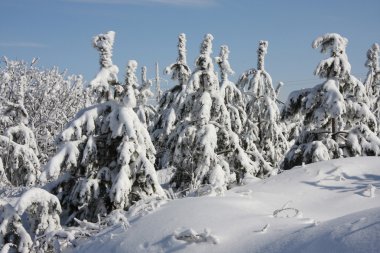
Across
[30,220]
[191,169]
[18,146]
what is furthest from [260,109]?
[30,220]

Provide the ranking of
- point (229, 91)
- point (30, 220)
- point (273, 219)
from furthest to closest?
point (229, 91) → point (30, 220) → point (273, 219)

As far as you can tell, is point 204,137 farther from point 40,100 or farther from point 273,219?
point 40,100

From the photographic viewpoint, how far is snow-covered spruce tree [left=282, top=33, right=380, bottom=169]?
12.3 metres

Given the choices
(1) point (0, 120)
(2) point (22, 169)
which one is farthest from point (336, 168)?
(1) point (0, 120)

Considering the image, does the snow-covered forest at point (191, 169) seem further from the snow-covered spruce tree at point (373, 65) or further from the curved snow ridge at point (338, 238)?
the snow-covered spruce tree at point (373, 65)

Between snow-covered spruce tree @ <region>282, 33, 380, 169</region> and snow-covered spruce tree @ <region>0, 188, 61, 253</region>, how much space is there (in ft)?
25.0

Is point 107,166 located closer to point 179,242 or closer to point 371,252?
point 179,242

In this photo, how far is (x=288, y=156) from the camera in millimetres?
13258

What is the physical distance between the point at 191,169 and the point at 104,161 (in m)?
5.66

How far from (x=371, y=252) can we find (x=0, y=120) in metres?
20.3

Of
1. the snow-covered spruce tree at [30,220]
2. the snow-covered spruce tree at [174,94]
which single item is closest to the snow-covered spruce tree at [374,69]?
the snow-covered spruce tree at [174,94]

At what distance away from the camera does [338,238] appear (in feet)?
11.7

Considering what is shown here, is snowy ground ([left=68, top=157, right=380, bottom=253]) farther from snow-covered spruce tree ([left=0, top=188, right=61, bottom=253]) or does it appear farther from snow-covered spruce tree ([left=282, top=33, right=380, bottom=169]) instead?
snow-covered spruce tree ([left=282, top=33, right=380, bottom=169])

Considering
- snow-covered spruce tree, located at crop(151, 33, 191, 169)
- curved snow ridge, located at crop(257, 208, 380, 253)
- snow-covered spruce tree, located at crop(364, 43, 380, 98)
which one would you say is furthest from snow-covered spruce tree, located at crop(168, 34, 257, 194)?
snow-covered spruce tree, located at crop(364, 43, 380, 98)
